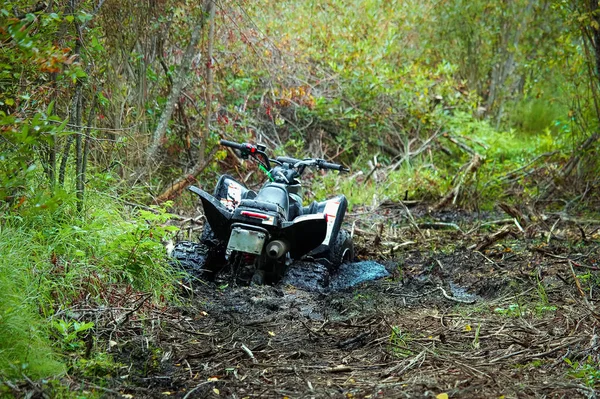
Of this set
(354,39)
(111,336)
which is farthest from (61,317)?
(354,39)

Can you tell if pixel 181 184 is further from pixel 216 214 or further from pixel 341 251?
pixel 216 214

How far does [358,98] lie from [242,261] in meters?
6.73

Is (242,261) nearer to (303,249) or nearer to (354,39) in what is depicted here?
(303,249)

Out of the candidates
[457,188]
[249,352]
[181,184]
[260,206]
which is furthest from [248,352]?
[457,188]

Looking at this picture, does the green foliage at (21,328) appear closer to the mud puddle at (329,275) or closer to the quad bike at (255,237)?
the quad bike at (255,237)

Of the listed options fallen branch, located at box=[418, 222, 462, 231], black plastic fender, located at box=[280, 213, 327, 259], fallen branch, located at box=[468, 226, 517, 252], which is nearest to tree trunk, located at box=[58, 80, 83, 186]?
black plastic fender, located at box=[280, 213, 327, 259]

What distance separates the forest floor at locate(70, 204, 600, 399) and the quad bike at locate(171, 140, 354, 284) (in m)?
0.26

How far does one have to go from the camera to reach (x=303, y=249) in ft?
19.0

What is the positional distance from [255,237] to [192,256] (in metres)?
0.66

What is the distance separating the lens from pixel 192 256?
5715 mm

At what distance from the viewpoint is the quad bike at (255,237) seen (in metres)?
5.42

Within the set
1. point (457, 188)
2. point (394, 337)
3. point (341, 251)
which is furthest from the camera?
point (457, 188)

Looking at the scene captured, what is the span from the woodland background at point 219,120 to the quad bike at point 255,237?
1.55 feet

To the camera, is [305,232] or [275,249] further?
[305,232]
